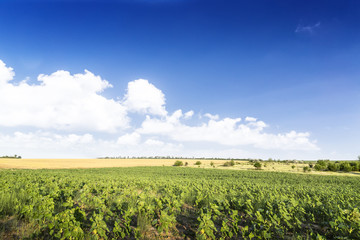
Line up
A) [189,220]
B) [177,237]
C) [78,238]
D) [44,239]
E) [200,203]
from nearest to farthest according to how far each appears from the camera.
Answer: [78,238] → [44,239] → [177,237] → [189,220] → [200,203]

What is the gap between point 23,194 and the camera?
30.8 feet

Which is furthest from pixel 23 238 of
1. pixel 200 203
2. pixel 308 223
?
pixel 308 223

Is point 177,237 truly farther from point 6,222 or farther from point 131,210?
point 6,222

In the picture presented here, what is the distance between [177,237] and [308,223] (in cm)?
657

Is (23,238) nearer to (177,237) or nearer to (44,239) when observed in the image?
(44,239)

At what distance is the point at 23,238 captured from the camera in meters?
5.91

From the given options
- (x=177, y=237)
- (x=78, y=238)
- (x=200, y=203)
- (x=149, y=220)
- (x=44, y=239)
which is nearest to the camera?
(x=78, y=238)

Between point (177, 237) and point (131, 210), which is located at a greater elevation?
point (131, 210)

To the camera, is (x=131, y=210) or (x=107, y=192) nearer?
(x=131, y=210)

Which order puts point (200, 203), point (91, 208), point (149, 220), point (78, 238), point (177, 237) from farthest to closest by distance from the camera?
point (200, 203), point (91, 208), point (149, 220), point (177, 237), point (78, 238)

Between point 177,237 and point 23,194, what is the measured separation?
338 inches

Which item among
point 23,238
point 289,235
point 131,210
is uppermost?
point 131,210

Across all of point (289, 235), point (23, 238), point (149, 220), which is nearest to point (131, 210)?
point (149, 220)

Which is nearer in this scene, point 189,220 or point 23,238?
point 23,238
